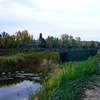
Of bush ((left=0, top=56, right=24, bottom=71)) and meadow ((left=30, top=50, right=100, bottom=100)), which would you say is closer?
meadow ((left=30, top=50, right=100, bottom=100))

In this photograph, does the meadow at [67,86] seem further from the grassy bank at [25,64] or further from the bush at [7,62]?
the bush at [7,62]

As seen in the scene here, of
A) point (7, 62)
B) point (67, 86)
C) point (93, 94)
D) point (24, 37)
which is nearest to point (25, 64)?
point (7, 62)

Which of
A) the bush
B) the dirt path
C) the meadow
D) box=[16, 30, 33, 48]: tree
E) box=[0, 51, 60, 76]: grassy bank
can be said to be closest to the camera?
the dirt path

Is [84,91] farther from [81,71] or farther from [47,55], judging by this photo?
[47,55]

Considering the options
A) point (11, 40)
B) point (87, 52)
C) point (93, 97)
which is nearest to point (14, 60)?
point (93, 97)

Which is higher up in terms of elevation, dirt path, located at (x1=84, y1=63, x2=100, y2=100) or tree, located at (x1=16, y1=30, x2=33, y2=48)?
tree, located at (x1=16, y1=30, x2=33, y2=48)

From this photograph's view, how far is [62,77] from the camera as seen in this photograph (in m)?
4.86

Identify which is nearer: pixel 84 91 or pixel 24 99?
pixel 84 91

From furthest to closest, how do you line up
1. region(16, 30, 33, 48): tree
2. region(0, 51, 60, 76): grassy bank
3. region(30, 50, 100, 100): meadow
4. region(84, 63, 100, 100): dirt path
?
region(16, 30, 33, 48): tree < region(0, 51, 60, 76): grassy bank < region(30, 50, 100, 100): meadow < region(84, 63, 100, 100): dirt path

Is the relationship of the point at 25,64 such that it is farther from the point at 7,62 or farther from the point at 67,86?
the point at 67,86

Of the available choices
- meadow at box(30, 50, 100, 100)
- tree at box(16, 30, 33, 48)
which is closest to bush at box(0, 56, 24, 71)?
meadow at box(30, 50, 100, 100)

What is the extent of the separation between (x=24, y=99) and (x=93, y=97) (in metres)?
2.63

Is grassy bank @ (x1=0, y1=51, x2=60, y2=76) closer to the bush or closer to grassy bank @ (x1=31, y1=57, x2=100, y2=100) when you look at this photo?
the bush

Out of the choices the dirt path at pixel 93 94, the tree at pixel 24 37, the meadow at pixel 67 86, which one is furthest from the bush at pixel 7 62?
the tree at pixel 24 37
